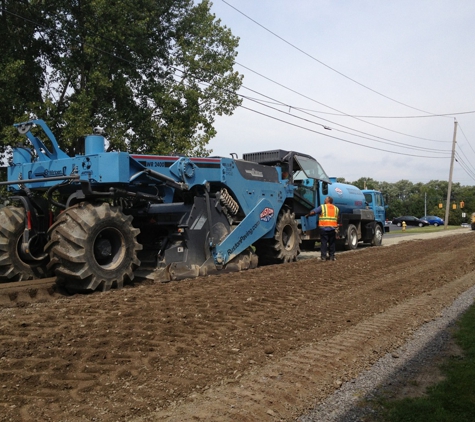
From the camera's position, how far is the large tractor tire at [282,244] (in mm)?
13117

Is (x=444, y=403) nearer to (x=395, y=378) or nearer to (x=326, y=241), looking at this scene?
(x=395, y=378)

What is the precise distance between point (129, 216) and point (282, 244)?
539cm

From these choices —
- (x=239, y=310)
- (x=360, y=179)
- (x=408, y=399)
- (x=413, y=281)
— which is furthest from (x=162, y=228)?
(x=360, y=179)

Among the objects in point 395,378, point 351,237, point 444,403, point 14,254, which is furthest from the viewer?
point 351,237

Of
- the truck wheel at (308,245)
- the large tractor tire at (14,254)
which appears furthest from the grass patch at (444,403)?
the truck wheel at (308,245)

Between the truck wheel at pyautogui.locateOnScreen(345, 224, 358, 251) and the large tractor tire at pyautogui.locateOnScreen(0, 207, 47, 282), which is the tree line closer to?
the truck wheel at pyautogui.locateOnScreen(345, 224, 358, 251)

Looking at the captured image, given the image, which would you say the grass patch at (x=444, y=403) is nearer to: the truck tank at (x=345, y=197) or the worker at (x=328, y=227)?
the worker at (x=328, y=227)

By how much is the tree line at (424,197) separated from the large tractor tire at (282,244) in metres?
68.4

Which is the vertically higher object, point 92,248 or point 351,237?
point 92,248

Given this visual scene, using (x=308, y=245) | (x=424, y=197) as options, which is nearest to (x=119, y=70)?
(x=308, y=245)

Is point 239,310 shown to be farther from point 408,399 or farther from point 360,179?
point 360,179

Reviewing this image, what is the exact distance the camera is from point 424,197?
384ft

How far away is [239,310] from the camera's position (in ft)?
22.6

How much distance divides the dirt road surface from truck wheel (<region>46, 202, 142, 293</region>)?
41 centimetres
